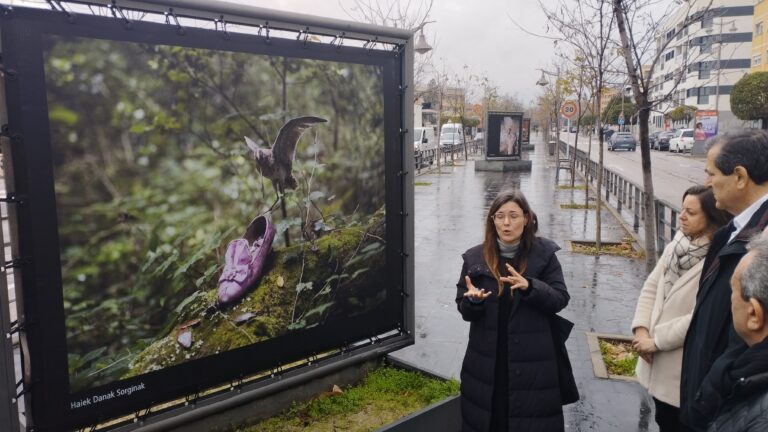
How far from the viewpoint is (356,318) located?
12.9ft

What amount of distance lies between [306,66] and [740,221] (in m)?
2.33

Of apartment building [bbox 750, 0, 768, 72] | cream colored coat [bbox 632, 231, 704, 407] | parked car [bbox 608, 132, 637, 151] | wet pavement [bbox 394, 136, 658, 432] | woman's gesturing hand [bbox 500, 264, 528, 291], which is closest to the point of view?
woman's gesturing hand [bbox 500, 264, 528, 291]

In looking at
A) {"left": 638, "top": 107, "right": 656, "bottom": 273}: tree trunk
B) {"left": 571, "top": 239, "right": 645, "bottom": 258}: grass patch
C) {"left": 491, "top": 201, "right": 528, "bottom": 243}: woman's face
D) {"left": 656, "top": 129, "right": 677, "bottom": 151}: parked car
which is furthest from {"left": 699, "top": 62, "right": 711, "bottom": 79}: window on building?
{"left": 491, "top": 201, "right": 528, "bottom": 243}: woman's face

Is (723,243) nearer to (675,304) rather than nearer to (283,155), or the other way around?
(675,304)

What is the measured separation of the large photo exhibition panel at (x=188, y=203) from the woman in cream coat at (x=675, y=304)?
5.44ft

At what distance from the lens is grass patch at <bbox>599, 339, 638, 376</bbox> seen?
17.0 feet

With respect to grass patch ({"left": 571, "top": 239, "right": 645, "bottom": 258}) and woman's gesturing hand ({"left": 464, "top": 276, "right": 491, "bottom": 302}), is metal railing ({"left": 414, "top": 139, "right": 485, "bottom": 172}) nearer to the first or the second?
grass patch ({"left": 571, "top": 239, "right": 645, "bottom": 258})

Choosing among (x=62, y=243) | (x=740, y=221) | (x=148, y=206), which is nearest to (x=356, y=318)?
(x=148, y=206)

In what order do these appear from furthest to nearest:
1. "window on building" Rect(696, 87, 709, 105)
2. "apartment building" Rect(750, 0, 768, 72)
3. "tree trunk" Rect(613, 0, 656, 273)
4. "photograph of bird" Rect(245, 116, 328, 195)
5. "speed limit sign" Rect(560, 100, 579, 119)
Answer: "window on building" Rect(696, 87, 709, 105), "apartment building" Rect(750, 0, 768, 72), "speed limit sign" Rect(560, 100, 579, 119), "tree trunk" Rect(613, 0, 656, 273), "photograph of bird" Rect(245, 116, 328, 195)

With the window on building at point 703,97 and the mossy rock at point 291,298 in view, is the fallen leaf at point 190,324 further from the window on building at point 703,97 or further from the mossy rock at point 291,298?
the window on building at point 703,97

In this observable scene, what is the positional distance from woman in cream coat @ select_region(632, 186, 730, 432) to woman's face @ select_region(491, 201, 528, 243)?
36.3 inches

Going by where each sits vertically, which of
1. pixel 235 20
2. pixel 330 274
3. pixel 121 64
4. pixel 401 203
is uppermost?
pixel 235 20

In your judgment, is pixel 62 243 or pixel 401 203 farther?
pixel 401 203

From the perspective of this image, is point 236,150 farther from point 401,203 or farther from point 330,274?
point 401,203
